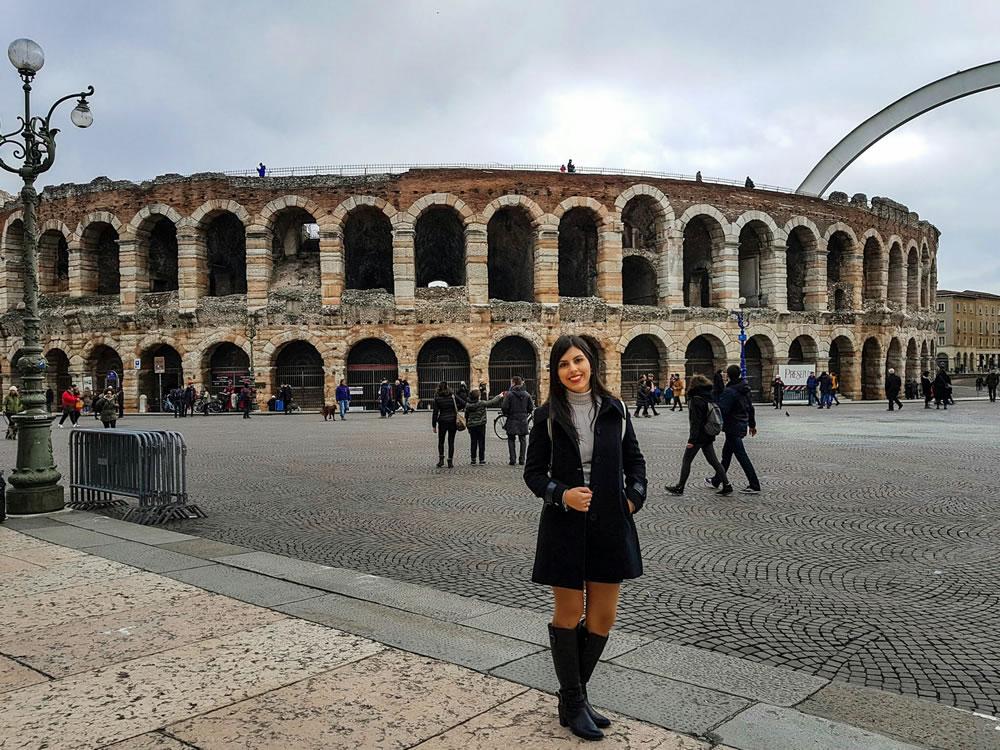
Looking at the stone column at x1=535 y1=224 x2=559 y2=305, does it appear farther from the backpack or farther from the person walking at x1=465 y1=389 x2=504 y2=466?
the backpack

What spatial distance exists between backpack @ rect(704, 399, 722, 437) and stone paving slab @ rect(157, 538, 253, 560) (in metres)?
5.57

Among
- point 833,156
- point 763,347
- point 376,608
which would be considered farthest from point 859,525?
point 833,156

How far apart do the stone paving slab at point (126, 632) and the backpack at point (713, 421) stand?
6064 millimetres

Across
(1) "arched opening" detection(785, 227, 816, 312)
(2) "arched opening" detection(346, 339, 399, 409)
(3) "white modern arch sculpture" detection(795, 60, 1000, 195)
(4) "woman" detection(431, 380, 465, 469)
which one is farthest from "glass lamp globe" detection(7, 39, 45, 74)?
(3) "white modern arch sculpture" detection(795, 60, 1000, 195)

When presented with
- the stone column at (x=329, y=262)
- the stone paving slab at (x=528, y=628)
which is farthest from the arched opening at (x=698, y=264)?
the stone paving slab at (x=528, y=628)

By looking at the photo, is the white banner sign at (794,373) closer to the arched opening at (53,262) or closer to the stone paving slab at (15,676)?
the arched opening at (53,262)

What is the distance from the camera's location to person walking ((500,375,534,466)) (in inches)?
498

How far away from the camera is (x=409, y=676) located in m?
3.56

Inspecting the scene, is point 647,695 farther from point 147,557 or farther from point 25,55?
point 25,55

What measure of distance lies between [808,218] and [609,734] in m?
37.8

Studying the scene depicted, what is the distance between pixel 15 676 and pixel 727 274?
3451 centimetres

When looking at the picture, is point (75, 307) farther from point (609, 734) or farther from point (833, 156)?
point (833, 156)

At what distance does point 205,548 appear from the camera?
6531mm

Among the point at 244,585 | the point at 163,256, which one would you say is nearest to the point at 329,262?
the point at 163,256
